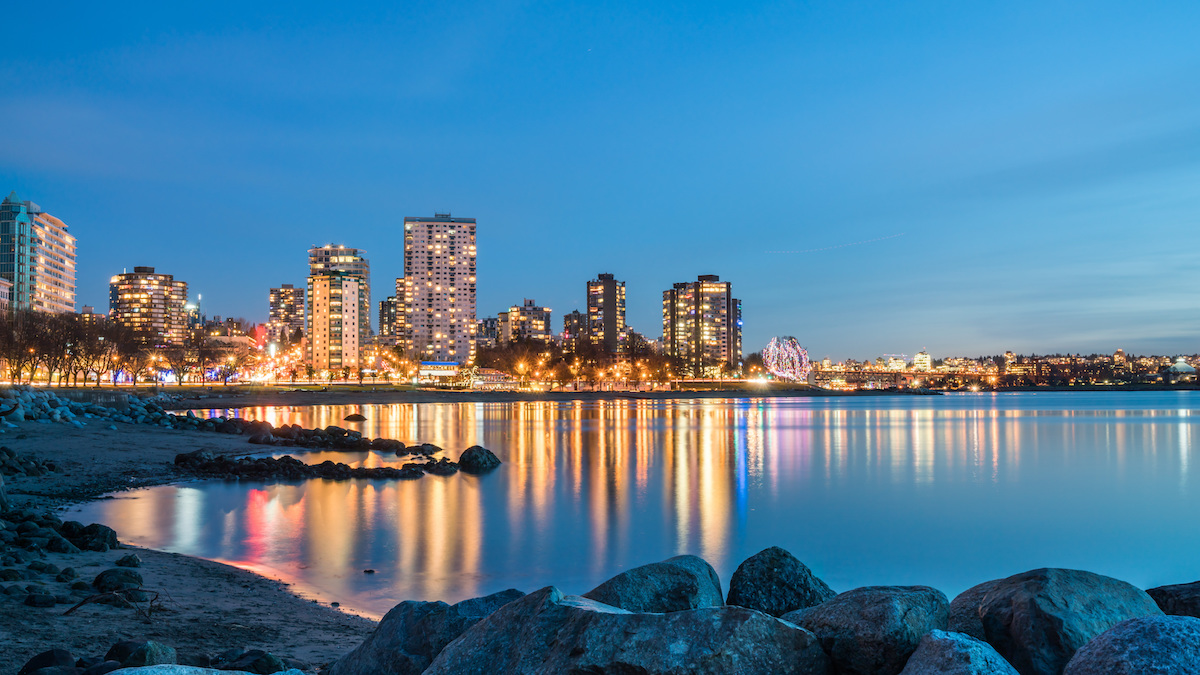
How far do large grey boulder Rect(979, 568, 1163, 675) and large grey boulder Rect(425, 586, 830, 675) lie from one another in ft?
5.22

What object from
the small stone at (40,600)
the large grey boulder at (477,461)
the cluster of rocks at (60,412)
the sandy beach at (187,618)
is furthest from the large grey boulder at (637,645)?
the cluster of rocks at (60,412)

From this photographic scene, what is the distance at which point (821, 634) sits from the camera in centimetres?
544

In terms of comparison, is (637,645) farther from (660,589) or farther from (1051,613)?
(1051,613)

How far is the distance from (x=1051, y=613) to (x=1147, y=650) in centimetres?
151

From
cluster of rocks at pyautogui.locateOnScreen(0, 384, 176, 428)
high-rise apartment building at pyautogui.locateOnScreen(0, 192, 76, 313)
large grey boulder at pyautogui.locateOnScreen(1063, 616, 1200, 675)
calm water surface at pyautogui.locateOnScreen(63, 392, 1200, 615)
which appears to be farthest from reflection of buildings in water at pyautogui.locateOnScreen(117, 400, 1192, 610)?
high-rise apartment building at pyautogui.locateOnScreen(0, 192, 76, 313)

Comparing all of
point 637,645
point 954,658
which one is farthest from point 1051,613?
point 637,645

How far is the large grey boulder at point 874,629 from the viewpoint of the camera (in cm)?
518

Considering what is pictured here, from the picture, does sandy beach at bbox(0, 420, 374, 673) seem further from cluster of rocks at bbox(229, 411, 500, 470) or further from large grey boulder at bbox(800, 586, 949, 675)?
cluster of rocks at bbox(229, 411, 500, 470)

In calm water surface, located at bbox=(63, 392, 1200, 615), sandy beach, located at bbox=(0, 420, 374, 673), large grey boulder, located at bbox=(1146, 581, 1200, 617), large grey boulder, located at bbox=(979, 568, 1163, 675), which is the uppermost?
large grey boulder, located at bbox=(979, 568, 1163, 675)

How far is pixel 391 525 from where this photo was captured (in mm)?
20750

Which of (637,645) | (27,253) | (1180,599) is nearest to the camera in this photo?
(637,645)

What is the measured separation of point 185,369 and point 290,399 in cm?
4277

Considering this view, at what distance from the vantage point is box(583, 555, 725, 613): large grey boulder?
22.9 feet

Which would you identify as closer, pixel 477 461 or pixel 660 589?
pixel 660 589
